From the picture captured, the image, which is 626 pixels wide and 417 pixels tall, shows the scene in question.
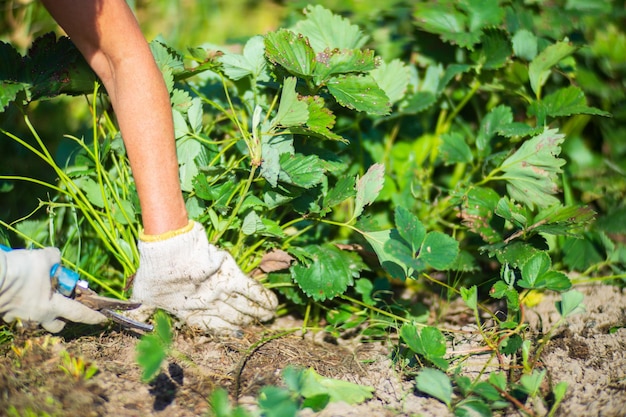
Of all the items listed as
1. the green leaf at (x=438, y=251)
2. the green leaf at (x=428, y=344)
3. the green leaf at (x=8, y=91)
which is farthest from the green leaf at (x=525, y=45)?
the green leaf at (x=8, y=91)

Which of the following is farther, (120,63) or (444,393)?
(120,63)

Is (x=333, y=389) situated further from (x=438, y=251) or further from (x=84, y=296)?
(x=84, y=296)

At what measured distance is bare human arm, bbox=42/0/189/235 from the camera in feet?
4.49

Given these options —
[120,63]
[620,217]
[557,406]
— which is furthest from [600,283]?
[120,63]

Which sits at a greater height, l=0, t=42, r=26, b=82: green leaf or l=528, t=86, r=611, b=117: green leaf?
l=0, t=42, r=26, b=82: green leaf

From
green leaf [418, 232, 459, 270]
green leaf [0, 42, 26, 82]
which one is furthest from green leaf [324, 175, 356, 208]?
green leaf [0, 42, 26, 82]

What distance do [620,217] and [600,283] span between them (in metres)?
0.22

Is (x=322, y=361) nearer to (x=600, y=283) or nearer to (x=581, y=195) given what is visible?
(x=600, y=283)

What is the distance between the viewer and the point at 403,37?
7.29 ft

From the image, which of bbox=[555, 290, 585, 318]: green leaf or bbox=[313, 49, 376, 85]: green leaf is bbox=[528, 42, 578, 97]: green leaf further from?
bbox=[555, 290, 585, 318]: green leaf

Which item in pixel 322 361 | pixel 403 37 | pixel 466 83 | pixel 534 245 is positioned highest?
pixel 403 37

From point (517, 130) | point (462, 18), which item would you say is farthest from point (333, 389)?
point (462, 18)

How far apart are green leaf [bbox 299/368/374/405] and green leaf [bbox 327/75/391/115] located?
0.63 m

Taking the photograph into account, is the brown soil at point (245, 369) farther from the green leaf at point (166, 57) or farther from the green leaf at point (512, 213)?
the green leaf at point (166, 57)
